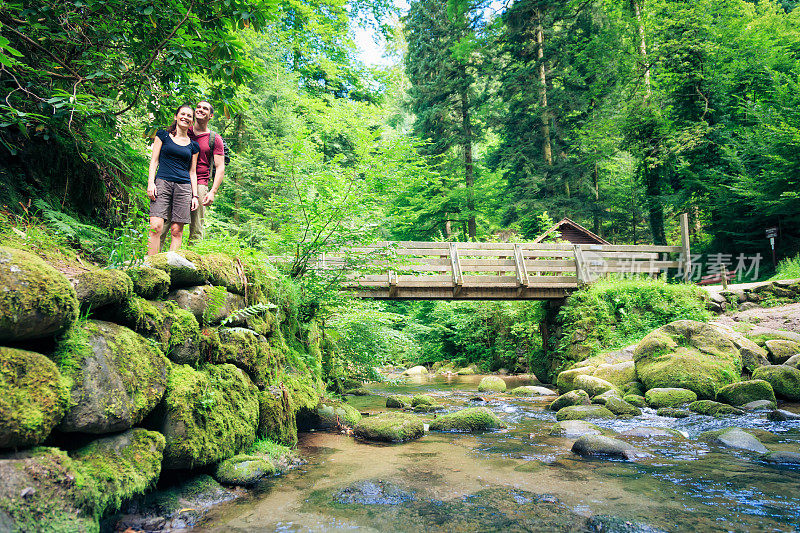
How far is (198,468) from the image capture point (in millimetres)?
3617

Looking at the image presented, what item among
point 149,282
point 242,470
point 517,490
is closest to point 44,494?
point 149,282

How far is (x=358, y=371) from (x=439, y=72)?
64.0ft

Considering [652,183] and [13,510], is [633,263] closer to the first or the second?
[652,183]

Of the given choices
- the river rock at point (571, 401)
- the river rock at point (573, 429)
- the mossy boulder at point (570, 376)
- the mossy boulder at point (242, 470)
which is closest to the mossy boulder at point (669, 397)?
the river rock at point (571, 401)

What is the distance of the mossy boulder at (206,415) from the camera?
3.28 meters

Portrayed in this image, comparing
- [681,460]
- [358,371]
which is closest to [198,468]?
[681,460]

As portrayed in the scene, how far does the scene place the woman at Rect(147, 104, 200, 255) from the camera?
445 cm

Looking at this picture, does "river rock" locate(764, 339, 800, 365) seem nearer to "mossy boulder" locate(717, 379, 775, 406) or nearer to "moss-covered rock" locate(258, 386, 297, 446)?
"mossy boulder" locate(717, 379, 775, 406)

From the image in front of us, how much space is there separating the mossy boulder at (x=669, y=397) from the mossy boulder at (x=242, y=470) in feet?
23.5

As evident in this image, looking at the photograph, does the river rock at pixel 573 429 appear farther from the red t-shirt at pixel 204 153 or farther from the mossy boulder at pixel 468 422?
the red t-shirt at pixel 204 153

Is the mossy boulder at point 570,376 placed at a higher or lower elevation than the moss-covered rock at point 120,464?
lower

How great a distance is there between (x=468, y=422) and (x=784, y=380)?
5.77 meters

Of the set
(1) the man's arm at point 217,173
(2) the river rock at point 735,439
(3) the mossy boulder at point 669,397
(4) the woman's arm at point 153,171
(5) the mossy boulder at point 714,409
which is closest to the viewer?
(4) the woman's arm at point 153,171

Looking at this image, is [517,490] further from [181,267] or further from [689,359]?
[689,359]
